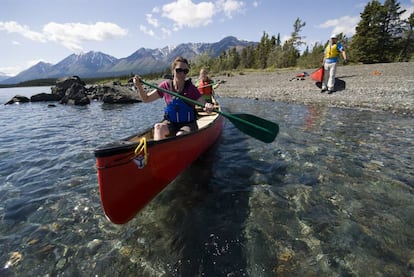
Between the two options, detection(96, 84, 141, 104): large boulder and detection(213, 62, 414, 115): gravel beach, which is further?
detection(96, 84, 141, 104): large boulder

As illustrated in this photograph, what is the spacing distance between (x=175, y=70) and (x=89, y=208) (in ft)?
11.6

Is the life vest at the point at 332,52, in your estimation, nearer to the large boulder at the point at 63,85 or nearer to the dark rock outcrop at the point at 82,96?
the dark rock outcrop at the point at 82,96

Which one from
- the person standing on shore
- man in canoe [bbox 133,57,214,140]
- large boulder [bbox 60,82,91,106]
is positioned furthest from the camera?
large boulder [bbox 60,82,91,106]

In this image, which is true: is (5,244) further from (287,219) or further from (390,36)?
(390,36)

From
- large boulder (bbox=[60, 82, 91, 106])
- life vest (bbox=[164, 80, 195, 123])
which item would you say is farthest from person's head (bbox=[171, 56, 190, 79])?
large boulder (bbox=[60, 82, 91, 106])

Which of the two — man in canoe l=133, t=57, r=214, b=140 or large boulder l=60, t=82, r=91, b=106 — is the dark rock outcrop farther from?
man in canoe l=133, t=57, r=214, b=140

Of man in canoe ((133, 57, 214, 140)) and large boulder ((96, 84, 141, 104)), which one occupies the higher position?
man in canoe ((133, 57, 214, 140))

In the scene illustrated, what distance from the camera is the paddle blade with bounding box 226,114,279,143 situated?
5.65m

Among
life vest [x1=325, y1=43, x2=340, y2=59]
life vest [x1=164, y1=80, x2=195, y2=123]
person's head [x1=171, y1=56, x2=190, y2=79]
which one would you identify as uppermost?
life vest [x1=325, y1=43, x2=340, y2=59]

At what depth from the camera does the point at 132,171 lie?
3650mm

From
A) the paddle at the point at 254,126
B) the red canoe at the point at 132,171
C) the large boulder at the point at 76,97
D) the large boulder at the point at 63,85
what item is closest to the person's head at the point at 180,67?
the paddle at the point at 254,126

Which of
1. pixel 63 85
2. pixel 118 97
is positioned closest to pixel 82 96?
pixel 118 97

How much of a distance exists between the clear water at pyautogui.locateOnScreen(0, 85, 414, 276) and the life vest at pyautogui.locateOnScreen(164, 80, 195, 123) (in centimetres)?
144

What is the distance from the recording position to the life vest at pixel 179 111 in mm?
5719
